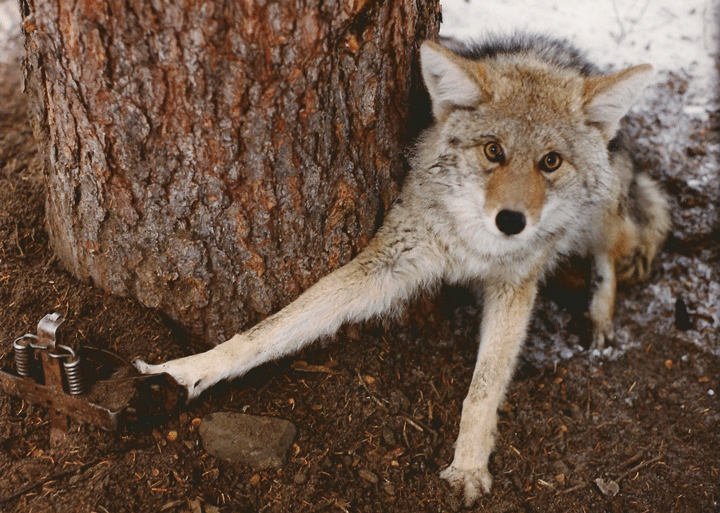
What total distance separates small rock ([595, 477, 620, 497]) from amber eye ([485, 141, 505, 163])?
1.77 meters

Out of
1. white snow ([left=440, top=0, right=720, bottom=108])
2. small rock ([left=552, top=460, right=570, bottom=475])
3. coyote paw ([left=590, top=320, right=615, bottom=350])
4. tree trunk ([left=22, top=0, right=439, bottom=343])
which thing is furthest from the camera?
white snow ([left=440, top=0, right=720, bottom=108])

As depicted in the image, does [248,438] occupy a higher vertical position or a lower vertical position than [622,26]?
lower

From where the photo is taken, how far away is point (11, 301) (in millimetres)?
2836

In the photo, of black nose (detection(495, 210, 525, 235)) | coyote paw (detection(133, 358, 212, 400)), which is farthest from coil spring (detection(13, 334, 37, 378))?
black nose (detection(495, 210, 525, 235))

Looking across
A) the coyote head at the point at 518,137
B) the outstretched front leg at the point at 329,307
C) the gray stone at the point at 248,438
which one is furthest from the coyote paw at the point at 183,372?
the coyote head at the point at 518,137

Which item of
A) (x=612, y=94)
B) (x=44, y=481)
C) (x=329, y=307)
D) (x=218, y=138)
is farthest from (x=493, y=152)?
(x=44, y=481)

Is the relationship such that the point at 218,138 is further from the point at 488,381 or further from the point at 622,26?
the point at 622,26

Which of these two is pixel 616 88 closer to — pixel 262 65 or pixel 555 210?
pixel 555 210

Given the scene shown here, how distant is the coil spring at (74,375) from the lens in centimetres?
244

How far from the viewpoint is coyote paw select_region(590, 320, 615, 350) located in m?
3.83

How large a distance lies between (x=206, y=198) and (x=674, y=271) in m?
3.65

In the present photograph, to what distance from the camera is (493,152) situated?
9.26 feet

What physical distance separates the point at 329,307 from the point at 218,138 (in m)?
1.09

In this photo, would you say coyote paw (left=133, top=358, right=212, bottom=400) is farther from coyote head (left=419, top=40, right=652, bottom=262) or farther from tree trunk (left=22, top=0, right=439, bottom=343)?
coyote head (left=419, top=40, right=652, bottom=262)
